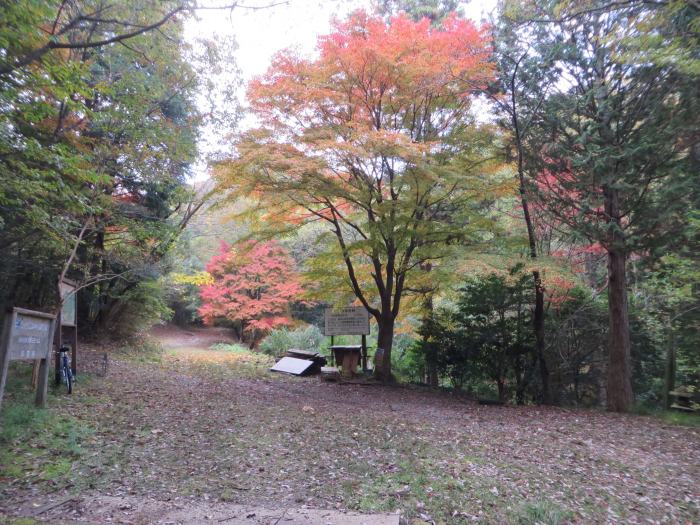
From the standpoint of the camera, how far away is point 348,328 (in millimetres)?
12133

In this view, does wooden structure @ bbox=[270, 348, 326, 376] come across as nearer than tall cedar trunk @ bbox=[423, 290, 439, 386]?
No

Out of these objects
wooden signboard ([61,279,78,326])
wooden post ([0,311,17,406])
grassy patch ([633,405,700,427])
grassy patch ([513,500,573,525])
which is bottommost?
grassy patch ([633,405,700,427])

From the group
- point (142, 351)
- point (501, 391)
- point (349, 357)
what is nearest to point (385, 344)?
point (349, 357)

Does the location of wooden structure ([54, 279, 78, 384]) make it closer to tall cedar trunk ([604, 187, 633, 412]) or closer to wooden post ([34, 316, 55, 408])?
wooden post ([34, 316, 55, 408])

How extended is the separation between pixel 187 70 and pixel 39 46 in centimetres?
419

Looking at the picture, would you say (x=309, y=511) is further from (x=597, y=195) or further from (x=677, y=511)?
(x=597, y=195)

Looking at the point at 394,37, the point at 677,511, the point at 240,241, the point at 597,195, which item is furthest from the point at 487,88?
the point at 677,511

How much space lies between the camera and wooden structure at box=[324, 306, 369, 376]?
11.8m

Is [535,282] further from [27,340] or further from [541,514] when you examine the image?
[27,340]

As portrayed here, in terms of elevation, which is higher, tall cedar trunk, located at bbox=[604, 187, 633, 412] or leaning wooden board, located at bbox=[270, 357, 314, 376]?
tall cedar trunk, located at bbox=[604, 187, 633, 412]

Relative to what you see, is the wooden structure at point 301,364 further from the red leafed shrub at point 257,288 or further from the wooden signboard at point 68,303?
the red leafed shrub at point 257,288

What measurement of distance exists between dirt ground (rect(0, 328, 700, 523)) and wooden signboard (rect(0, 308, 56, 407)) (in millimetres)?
727

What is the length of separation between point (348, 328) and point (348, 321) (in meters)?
0.19

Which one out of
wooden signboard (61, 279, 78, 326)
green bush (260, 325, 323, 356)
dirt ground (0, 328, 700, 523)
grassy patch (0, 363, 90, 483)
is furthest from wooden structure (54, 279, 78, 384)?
green bush (260, 325, 323, 356)
